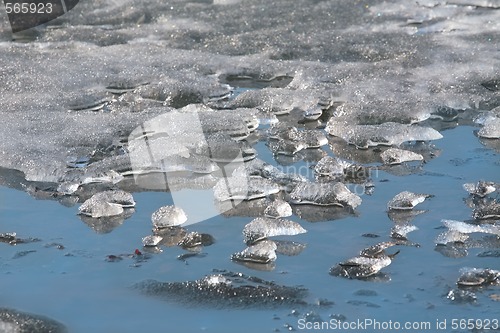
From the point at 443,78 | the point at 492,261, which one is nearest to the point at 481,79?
the point at 443,78

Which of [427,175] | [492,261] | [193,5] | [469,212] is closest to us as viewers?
[492,261]

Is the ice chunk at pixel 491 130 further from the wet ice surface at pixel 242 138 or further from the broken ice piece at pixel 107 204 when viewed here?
the broken ice piece at pixel 107 204

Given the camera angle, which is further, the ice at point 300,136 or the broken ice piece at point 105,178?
the ice at point 300,136

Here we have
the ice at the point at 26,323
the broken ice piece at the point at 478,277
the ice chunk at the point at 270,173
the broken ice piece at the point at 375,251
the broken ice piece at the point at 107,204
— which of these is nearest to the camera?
the ice at the point at 26,323

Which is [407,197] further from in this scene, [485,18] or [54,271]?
[485,18]

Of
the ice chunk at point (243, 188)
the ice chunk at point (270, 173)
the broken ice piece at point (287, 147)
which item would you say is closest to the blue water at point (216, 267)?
the ice chunk at point (243, 188)

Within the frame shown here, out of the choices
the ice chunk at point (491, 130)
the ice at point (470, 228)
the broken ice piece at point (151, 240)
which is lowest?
the ice chunk at point (491, 130)

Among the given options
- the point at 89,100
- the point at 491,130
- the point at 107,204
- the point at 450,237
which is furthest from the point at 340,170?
the point at 89,100
